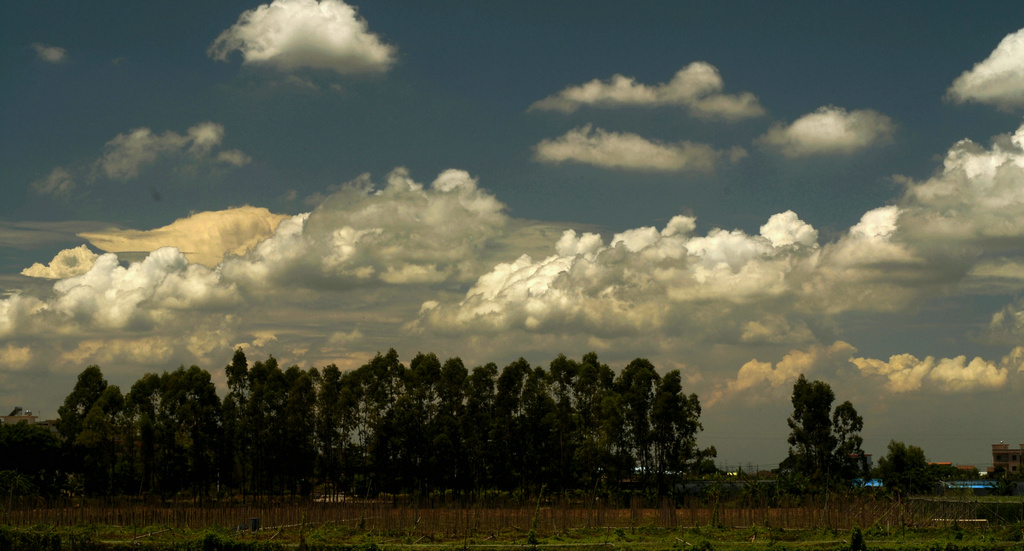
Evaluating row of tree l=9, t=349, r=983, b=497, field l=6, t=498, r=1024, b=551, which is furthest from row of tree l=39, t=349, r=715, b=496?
field l=6, t=498, r=1024, b=551

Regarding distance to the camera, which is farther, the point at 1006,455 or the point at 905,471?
the point at 1006,455

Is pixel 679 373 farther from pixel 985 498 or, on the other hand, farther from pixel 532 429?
pixel 985 498

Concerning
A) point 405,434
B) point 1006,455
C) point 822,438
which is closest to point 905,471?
point 822,438

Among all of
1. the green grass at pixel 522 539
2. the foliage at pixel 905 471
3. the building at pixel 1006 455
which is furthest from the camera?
the building at pixel 1006 455

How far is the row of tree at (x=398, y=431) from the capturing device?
5553 centimetres

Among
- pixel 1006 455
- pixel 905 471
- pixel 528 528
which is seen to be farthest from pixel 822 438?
pixel 1006 455

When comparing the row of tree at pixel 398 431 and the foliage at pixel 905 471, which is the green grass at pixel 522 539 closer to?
the row of tree at pixel 398 431

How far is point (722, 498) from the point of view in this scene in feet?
170

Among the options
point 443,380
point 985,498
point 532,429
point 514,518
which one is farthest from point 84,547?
point 985,498

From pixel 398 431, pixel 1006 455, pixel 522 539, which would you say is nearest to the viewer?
pixel 522 539

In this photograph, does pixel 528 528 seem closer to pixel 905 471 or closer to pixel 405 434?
pixel 405 434

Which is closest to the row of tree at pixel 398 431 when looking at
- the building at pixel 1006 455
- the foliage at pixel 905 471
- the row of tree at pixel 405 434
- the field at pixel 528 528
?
the row of tree at pixel 405 434

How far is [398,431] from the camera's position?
55.4m

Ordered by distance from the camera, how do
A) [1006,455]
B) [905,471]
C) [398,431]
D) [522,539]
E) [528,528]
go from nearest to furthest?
[522,539] < [528,528] < [398,431] < [905,471] < [1006,455]
